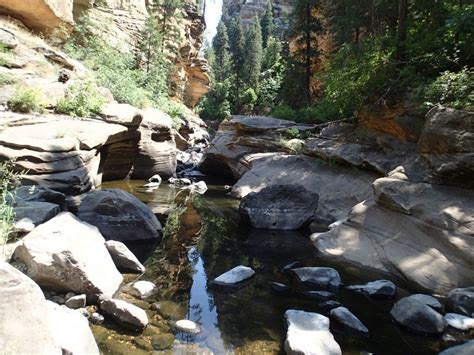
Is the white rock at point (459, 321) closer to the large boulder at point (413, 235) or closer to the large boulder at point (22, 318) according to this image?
the large boulder at point (413, 235)

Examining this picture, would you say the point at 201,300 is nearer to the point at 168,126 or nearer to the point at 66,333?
the point at 66,333

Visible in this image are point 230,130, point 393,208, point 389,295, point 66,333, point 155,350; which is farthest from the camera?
point 230,130

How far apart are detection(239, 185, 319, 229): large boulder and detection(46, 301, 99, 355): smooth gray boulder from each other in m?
6.33

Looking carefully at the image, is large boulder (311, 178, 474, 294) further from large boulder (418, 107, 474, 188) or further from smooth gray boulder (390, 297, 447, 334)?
smooth gray boulder (390, 297, 447, 334)

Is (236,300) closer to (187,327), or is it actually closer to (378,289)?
(187,327)

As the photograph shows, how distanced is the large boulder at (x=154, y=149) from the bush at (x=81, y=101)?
2.35m

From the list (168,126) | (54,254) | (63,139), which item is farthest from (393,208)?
(168,126)

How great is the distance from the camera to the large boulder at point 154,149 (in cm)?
1491

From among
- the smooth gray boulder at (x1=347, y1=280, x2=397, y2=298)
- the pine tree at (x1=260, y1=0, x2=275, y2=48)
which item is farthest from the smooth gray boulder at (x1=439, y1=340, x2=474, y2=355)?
the pine tree at (x1=260, y1=0, x2=275, y2=48)

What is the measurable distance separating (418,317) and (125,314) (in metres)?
3.52

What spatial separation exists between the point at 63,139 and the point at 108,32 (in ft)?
54.3

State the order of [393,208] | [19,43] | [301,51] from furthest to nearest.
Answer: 1. [301,51]
2. [19,43]
3. [393,208]

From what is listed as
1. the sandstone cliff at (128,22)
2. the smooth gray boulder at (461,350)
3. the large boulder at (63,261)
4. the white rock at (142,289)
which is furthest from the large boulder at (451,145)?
the sandstone cliff at (128,22)

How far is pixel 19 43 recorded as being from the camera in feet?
46.5
